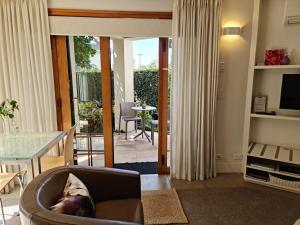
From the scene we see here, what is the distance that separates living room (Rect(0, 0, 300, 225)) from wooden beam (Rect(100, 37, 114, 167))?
14 millimetres

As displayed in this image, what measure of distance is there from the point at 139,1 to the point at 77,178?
2.30 meters

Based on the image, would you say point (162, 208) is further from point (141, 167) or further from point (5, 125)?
point (5, 125)

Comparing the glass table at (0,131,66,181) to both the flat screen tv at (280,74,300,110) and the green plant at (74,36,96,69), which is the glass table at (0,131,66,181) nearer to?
the green plant at (74,36,96,69)

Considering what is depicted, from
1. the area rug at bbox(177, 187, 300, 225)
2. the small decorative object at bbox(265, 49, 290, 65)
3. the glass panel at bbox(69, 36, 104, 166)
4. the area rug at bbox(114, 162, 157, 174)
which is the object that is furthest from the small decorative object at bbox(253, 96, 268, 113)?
the glass panel at bbox(69, 36, 104, 166)

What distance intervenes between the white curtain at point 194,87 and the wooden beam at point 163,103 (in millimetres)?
201

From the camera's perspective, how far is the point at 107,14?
281cm

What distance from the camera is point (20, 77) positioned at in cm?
279

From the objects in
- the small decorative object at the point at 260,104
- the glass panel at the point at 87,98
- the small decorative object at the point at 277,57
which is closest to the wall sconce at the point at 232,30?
the small decorative object at the point at 277,57

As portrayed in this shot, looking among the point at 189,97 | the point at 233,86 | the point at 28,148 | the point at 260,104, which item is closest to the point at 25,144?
the point at 28,148

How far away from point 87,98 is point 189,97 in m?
1.46

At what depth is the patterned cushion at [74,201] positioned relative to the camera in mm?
1317

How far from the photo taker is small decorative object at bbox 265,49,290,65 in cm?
276

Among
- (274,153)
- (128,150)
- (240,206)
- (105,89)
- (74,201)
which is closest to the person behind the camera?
(74,201)

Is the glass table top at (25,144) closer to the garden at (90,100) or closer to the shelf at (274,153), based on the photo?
the garden at (90,100)
